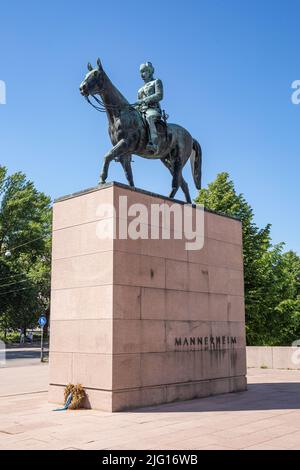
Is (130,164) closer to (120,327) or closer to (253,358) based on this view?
(120,327)

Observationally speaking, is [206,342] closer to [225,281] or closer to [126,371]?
[225,281]

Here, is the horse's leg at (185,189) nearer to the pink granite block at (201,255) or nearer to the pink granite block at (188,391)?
the pink granite block at (201,255)

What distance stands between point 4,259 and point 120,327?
127ft

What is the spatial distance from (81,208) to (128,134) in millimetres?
2475

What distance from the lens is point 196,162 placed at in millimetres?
16844

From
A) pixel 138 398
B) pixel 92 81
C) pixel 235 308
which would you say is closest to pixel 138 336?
pixel 138 398

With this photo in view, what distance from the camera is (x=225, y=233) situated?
15727 millimetres

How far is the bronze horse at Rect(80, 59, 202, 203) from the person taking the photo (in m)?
13.0

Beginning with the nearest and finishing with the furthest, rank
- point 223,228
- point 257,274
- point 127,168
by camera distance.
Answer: point 127,168
point 223,228
point 257,274

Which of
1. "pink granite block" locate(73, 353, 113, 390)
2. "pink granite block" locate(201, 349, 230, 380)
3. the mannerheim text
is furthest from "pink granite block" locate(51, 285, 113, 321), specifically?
"pink granite block" locate(201, 349, 230, 380)

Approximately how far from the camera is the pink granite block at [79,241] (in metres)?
12.2
